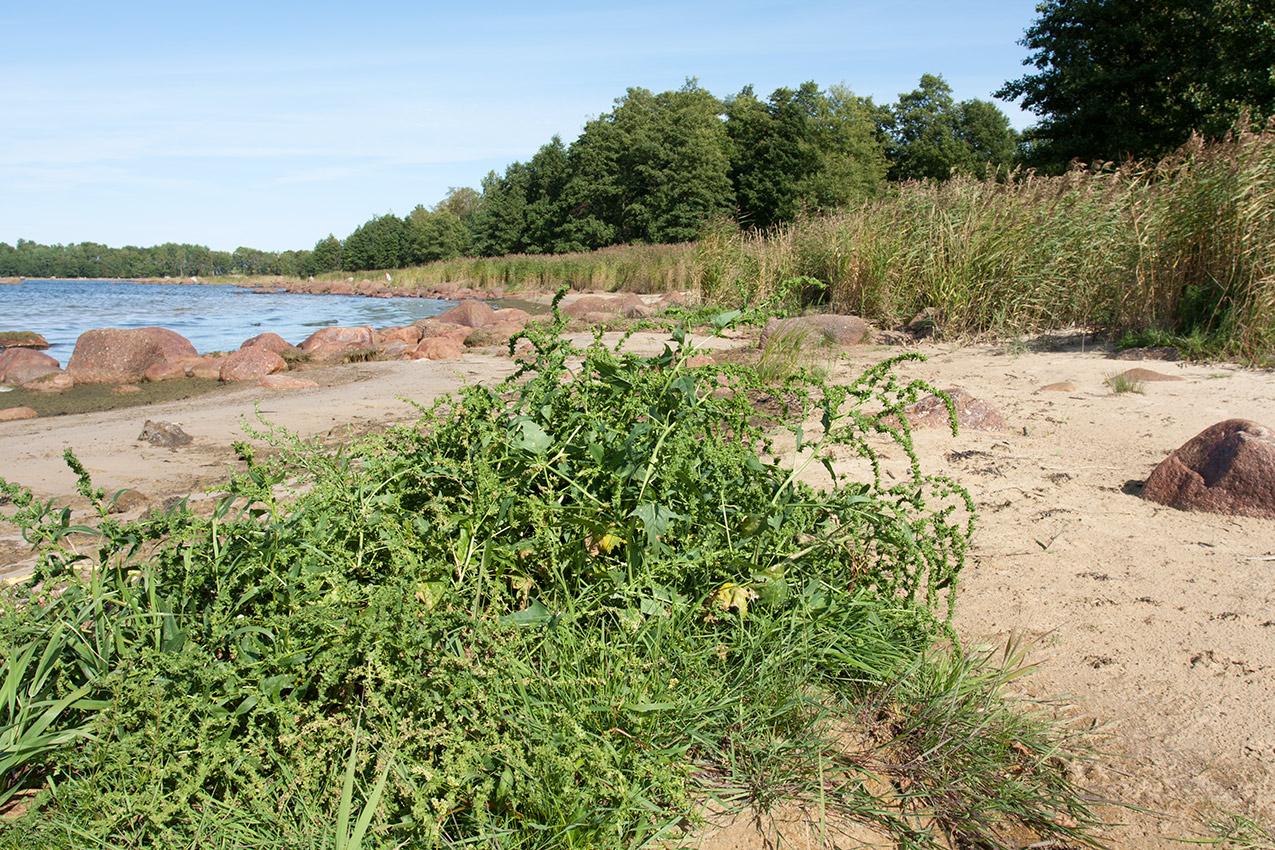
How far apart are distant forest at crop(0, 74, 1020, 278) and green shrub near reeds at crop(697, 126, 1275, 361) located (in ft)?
89.3

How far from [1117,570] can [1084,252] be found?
587 centimetres

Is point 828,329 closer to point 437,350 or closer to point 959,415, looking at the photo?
point 959,415

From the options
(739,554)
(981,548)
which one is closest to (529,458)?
(739,554)

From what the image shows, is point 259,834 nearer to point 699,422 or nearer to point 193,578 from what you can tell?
point 193,578

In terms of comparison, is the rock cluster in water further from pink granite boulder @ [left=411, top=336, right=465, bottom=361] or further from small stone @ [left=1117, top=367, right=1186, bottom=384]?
small stone @ [left=1117, top=367, right=1186, bottom=384]

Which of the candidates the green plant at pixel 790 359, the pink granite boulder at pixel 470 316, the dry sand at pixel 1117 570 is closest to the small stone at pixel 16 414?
the dry sand at pixel 1117 570

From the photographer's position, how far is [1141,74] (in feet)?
62.1

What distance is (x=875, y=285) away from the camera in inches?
356

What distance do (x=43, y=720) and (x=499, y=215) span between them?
56.8 m

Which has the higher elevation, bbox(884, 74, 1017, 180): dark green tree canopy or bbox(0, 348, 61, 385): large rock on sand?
bbox(884, 74, 1017, 180): dark green tree canopy

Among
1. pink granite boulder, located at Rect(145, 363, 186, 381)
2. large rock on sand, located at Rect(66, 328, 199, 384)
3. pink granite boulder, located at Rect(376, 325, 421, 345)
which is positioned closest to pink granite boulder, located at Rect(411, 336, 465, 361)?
pink granite boulder, located at Rect(376, 325, 421, 345)

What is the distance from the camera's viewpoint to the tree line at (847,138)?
17.4 metres

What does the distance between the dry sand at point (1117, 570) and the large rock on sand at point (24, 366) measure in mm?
5138

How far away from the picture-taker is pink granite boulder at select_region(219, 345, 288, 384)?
9684 mm
